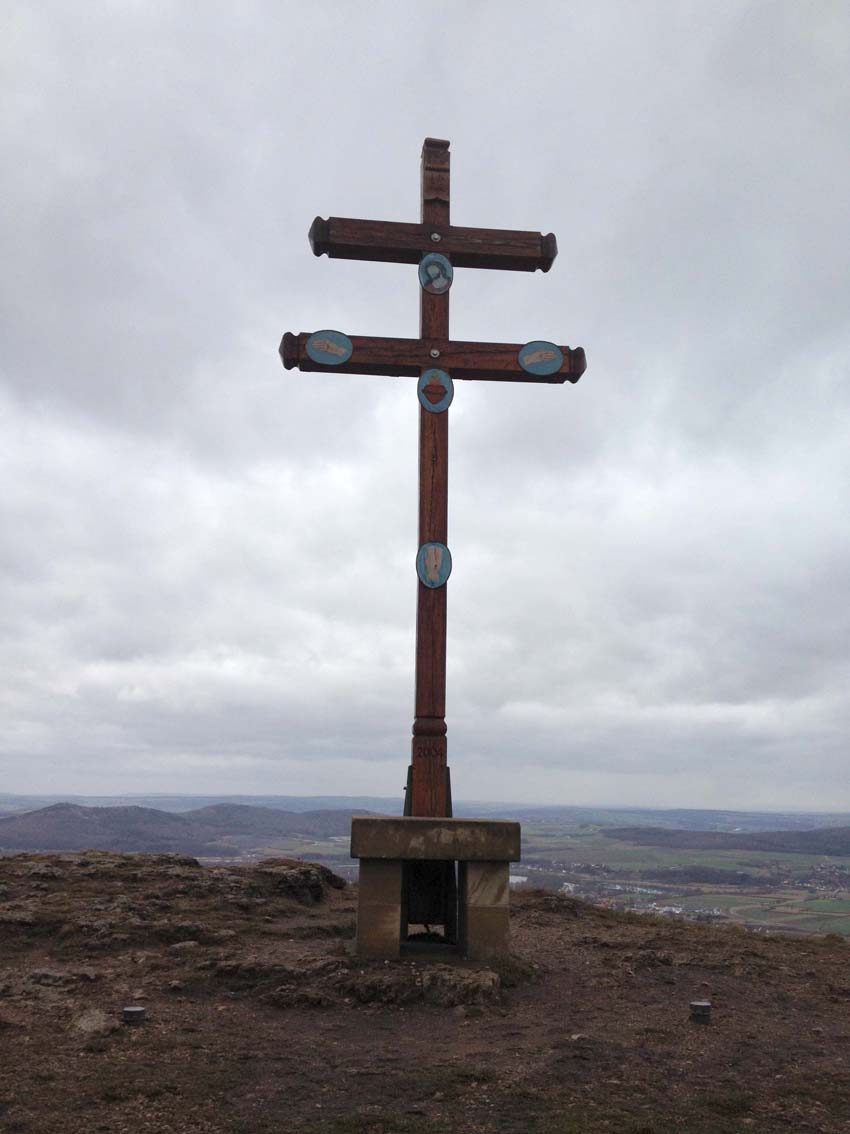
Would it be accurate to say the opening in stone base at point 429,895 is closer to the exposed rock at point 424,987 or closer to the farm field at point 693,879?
the exposed rock at point 424,987

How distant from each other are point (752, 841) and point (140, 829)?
66900 mm

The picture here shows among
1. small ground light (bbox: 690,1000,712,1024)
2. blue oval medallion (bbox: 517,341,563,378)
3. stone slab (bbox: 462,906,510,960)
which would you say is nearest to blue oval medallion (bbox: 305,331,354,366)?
blue oval medallion (bbox: 517,341,563,378)

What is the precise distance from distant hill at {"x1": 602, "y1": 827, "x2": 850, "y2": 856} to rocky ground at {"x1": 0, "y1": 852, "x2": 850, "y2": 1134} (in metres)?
80.5

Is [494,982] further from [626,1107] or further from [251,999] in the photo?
[626,1107]

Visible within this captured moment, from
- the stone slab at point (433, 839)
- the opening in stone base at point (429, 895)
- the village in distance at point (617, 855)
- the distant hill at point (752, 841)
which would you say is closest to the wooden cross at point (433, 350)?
the stone slab at point (433, 839)

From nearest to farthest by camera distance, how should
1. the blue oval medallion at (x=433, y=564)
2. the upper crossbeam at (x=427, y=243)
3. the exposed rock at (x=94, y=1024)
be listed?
the exposed rock at (x=94, y=1024) < the blue oval medallion at (x=433, y=564) < the upper crossbeam at (x=427, y=243)

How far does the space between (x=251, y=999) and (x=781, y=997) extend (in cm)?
494

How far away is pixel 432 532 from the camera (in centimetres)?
1074

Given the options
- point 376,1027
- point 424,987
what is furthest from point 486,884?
point 376,1027

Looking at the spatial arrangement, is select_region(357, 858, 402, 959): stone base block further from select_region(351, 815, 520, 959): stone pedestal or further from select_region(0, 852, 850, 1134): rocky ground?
select_region(0, 852, 850, 1134): rocky ground

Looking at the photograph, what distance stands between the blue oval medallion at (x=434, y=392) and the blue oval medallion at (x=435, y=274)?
113 centimetres

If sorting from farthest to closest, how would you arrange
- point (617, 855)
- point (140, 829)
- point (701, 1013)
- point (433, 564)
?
1. point (617, 855)
2. point (140, 829)
3. point (433, 564)
4. point (701, 1013)

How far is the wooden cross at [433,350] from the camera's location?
1060 centimetres

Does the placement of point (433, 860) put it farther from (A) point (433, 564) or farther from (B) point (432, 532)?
(B) point (432, 532)
